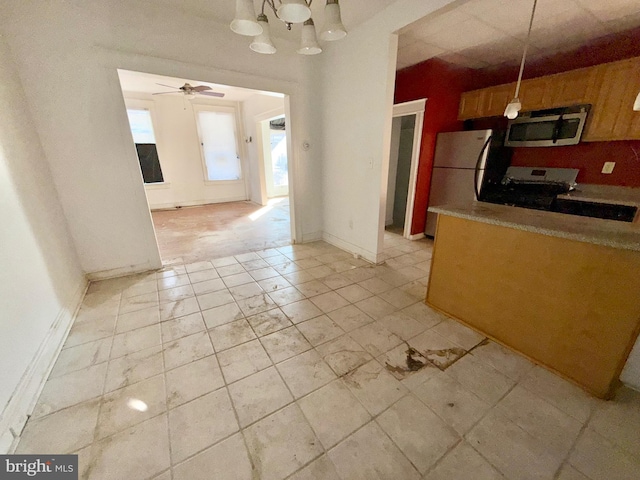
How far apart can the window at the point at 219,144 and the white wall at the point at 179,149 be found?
127mm

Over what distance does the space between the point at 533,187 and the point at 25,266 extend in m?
4.95

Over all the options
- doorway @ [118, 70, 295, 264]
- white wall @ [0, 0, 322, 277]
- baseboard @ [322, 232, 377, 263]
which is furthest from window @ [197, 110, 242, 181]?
baseboard @ [322, 232, 377, 263]

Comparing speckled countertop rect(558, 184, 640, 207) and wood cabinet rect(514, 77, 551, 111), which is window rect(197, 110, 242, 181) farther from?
speckled countertop rect(558, 184, 640, 207)

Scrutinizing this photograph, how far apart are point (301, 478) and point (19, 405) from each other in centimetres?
141

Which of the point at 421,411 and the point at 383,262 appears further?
the point at 383,262

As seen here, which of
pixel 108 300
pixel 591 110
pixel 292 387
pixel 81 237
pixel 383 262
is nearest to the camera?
pixel 292 387

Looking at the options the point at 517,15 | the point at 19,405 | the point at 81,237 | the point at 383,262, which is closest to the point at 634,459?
the point at 383,262

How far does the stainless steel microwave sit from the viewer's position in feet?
9.00

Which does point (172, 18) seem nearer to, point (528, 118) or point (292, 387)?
point (292, 387)

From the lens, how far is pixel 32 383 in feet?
4.28

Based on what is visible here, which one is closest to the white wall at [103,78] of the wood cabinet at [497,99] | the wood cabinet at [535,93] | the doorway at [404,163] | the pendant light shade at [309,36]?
the pendant light shade at [309,36]

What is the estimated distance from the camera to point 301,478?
97 cm

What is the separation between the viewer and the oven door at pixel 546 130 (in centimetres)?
276

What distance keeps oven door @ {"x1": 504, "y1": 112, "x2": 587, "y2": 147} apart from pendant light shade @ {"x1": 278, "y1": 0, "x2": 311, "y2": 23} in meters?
3.27
